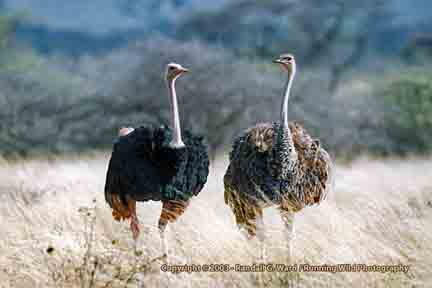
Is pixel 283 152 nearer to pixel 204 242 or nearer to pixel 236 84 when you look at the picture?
pixel 204 242

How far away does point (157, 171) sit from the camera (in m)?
6.23

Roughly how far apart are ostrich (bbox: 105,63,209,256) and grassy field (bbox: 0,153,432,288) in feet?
0.69

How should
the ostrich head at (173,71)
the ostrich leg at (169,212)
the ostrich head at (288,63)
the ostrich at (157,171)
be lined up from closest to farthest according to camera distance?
the ostrich leg at (169,212), the ostrich at (157,171), the ostrich head at (288,63), the ostrich head at (173,71)

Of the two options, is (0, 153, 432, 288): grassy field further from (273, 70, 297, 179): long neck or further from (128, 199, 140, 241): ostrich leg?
(273, 70, 297, 179): long neck

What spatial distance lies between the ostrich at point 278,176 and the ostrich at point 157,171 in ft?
1.03

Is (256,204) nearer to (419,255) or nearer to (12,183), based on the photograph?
(419,255)

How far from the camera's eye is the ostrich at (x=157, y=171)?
6.17 metres

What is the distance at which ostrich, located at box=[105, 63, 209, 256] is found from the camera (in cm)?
617

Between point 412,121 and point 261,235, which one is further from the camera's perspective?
point 412,121

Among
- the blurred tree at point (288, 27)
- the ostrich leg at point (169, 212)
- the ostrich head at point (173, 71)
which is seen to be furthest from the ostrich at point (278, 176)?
the blurred tree at point (288, 27)

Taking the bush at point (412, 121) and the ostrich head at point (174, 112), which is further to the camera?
the bush at point (412, 121)

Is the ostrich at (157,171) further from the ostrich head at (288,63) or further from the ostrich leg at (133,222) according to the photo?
the ostrich head at (288,63)

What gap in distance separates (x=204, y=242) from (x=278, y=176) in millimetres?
655

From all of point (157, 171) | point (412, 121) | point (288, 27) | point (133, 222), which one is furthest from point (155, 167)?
point (288, 27)
